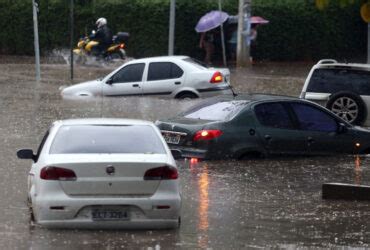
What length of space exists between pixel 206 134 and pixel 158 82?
1115 centimetres

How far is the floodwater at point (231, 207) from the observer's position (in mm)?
11562

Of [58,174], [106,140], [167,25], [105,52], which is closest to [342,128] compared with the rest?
[106,140]

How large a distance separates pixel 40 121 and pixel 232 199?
32.2 feet

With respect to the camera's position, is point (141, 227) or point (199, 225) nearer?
point (141, 227)

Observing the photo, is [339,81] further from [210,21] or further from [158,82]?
[210,21]

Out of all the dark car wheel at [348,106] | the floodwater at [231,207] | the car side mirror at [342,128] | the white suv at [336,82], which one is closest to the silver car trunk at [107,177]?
the floodwater at [231,207]

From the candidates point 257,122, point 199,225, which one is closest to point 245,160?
point 257,122

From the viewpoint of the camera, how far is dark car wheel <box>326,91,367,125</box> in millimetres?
21656

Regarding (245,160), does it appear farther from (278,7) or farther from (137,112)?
(278,7)

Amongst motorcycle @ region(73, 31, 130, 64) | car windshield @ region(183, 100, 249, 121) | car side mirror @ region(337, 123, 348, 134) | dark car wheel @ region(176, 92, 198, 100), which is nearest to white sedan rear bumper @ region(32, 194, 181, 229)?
car windshield @ region(183, 100, 249, 121)

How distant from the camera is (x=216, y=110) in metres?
18.2

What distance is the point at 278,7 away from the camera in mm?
43469

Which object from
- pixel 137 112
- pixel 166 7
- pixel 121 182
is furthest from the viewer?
pixel 166 7

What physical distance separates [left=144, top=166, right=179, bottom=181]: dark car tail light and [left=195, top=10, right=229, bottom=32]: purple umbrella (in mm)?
29211
